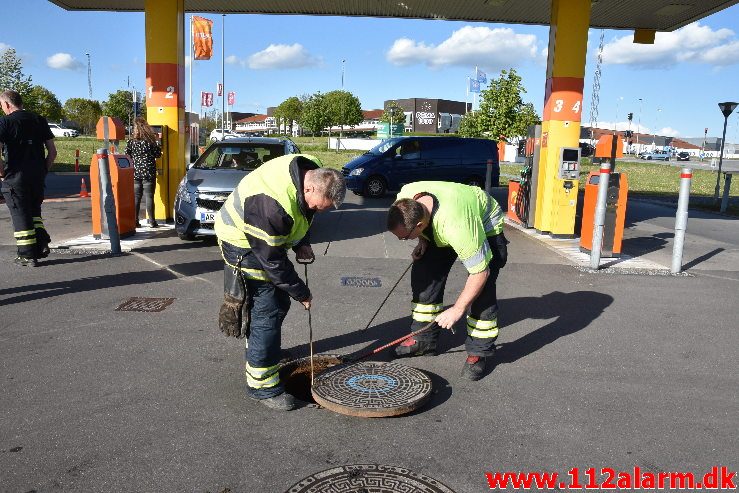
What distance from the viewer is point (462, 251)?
3676 millimetres

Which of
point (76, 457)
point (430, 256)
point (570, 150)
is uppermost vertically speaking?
point (570, 150)

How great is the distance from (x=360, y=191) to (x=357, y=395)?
13381mm

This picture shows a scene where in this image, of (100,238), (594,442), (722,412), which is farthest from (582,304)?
(100,238)

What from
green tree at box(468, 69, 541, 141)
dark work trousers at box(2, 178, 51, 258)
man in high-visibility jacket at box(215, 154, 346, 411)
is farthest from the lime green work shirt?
green tree at box(468, 69, 541, 141)

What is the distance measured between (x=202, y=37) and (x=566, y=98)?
74.3ft

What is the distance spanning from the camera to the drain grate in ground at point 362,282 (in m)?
6.87

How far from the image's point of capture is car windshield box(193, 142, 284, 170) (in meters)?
9.71

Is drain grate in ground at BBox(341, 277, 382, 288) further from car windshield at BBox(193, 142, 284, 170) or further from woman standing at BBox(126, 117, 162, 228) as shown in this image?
woman standing at BBox(126, 117, 162, 228)

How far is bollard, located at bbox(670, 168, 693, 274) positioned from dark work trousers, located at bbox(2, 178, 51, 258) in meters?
8.14

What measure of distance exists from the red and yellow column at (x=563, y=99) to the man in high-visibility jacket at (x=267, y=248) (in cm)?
757

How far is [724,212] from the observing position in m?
16.2

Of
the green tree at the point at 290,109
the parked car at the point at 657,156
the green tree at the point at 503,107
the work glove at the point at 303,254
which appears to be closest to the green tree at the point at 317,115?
the green tree at the point at 290,109

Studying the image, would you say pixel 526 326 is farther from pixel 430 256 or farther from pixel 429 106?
pixel 429 106

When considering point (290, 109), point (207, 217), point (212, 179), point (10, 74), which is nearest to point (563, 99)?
point (212, 179)
